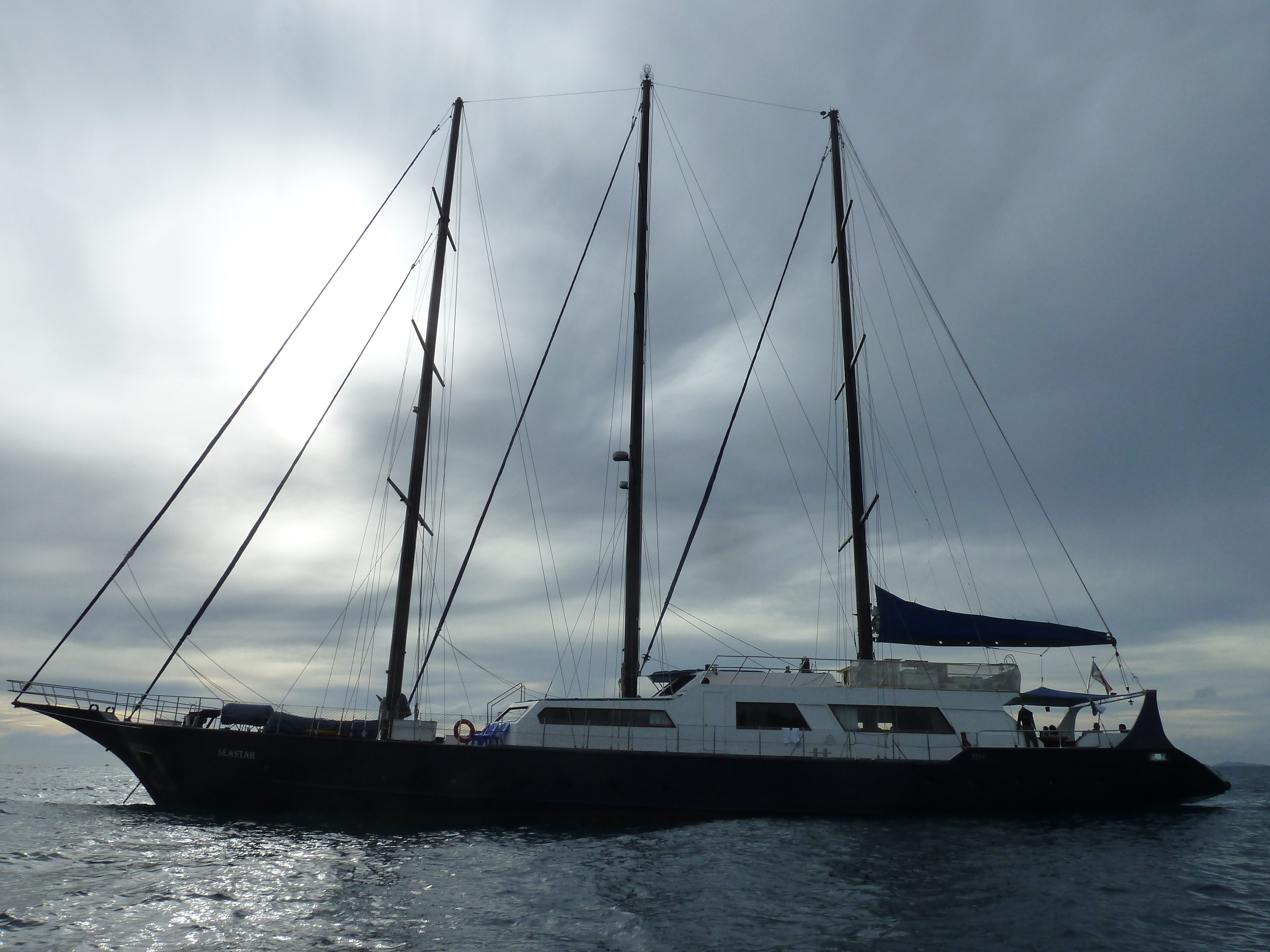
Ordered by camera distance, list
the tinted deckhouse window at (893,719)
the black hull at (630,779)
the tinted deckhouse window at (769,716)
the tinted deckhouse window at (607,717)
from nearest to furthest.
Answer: the black hull at (630,779)
the tinted deckhouse window at (607,717)
the tinted deckhouse window at (769,716)
the tinted deckhouse window at (893,719)

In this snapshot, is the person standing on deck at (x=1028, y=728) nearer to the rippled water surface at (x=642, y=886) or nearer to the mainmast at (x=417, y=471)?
the rippled water surface at (x=642, y=886)

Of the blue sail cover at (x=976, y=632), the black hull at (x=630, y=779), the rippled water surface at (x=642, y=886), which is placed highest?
the blue sail cover at (x=976, y=632)

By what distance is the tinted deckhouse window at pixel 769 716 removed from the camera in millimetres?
17984

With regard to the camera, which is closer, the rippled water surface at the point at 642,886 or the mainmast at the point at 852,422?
the rippled water surface at the point at 642,886

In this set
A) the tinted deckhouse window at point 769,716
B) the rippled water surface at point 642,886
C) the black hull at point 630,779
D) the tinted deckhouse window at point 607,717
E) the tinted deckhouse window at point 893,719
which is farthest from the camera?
the tinted deckhouse window at point 893,719

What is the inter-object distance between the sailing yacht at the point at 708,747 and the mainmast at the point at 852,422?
31 centimetres

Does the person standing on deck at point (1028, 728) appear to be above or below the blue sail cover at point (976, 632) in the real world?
below

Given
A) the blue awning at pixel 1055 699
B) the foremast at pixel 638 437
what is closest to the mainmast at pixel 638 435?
the foremast at pixel 638 437

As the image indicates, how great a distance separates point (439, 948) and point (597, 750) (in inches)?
315

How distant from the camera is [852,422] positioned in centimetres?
2217

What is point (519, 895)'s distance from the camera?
11062 mm

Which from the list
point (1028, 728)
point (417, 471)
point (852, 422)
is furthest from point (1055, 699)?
point (417, 471)

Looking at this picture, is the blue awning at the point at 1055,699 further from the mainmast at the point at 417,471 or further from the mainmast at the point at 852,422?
the mainmast at the point at 417,471

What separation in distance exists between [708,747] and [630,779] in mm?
1985
